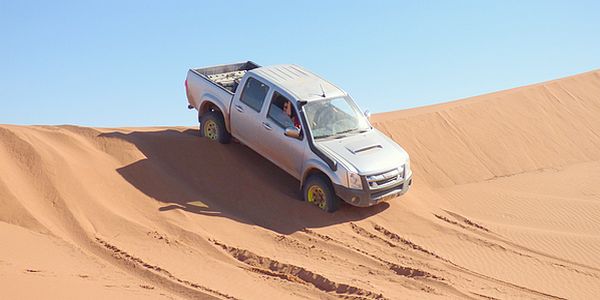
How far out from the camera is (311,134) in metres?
13.0

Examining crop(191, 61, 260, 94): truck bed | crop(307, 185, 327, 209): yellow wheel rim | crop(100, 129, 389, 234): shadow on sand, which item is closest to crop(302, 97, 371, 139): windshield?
crop(307, 185, 327, 209): yellow wheel rim

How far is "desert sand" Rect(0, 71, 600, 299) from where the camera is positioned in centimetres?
1025

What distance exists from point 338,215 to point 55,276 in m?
4.73

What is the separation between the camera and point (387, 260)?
450 inches

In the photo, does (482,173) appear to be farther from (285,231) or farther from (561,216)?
(285,231)

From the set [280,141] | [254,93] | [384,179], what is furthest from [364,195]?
[254,93]

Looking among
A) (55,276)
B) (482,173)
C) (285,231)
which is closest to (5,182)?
(55,276)

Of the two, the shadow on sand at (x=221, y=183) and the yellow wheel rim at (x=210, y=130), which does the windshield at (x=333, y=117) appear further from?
the yellow wheel rim at (x=210, y=130)

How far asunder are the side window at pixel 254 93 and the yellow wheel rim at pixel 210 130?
0.96m

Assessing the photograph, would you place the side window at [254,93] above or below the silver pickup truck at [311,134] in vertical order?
above

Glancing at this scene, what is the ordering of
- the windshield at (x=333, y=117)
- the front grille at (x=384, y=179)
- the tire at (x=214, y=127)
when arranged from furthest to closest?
1. the tire at (x=214, y=127)
2. the windshield at (x=333, y=117)
3. the front grille at (x=384, y=179)

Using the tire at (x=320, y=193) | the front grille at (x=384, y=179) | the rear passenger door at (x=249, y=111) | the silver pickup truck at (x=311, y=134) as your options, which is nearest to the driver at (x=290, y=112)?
the silver pickup truck at (x=311, y=134)

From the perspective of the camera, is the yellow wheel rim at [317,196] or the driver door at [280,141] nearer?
the yellow wheel rim at [317,196]

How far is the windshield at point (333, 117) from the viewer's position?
13227 mm
